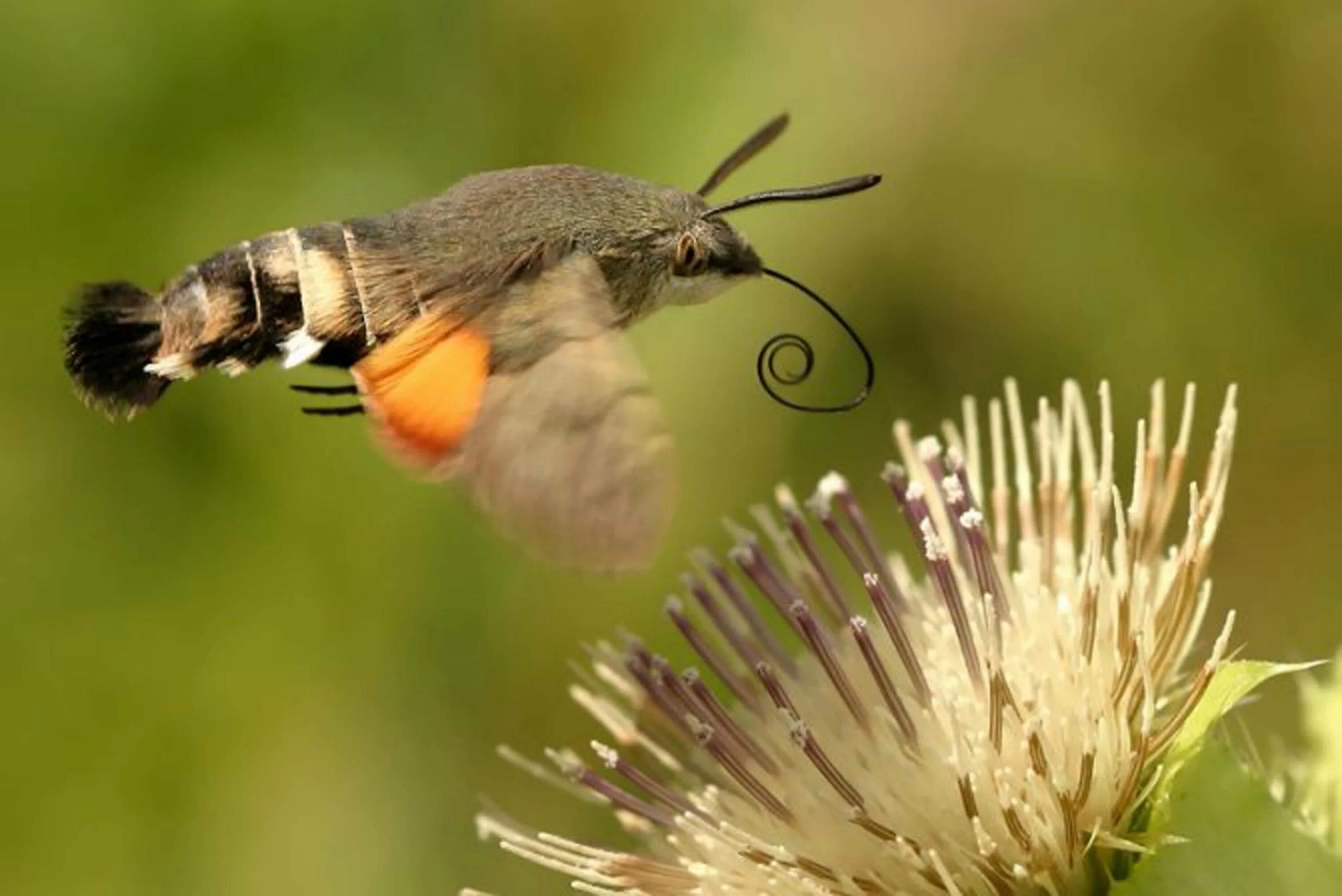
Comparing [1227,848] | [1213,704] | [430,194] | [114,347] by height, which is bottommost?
[1227,848]

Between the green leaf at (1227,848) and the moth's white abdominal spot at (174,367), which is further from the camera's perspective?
the moth's white abdominal spot at (174,367)

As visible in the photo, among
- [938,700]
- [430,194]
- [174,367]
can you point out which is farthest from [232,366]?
[430,194]

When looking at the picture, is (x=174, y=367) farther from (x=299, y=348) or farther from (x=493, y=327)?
(x=493, y=327)

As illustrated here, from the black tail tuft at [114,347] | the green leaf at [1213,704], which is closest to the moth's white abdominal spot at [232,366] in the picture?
the black tail tuft at [114,347]

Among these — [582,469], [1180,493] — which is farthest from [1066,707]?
[1180,493]

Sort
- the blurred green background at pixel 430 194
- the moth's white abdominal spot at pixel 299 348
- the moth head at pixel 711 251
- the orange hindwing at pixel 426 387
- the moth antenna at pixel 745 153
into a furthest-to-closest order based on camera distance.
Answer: the blurred green background at pixel 430 194
the moth antenna at pixel 745 153
the moth head at pixel 711 251
the moth's white abdominal spot at pixel 299 348
the orange hindwing at pixel 426 387

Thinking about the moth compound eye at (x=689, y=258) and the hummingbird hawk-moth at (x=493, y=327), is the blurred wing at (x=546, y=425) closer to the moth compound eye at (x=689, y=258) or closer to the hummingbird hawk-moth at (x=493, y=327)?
the hummingbird hawk-moth at (x=493, y=327)
